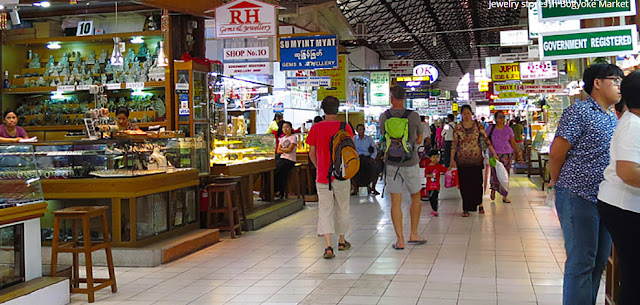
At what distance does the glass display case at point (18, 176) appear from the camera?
5.14 m

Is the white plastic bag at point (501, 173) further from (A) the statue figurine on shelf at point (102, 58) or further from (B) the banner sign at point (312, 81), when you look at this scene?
(A) the statue figurine on shelf at point (102, 58)

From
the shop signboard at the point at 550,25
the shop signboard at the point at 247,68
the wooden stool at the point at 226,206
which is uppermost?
the shop signboard at the point at 550,25

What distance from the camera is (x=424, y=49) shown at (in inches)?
1633

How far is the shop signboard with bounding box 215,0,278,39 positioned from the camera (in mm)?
9281

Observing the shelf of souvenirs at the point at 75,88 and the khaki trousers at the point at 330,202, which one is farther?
the shelf of souvenirs at the point at 75,88

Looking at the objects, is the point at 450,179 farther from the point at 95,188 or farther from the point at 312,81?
the point at 95,188

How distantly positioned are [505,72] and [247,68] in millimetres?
12139

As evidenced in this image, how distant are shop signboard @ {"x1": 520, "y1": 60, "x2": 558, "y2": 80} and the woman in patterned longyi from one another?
29.0ft

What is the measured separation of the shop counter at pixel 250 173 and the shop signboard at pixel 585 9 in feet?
15.8

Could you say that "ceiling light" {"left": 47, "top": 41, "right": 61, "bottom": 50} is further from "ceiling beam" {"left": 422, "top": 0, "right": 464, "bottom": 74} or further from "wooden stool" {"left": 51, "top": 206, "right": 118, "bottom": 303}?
"ceiling beam" {"left": 422, "top": 0, "right": 464, "bottom": 74}

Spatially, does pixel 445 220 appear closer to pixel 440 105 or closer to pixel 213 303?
pixel 213 303

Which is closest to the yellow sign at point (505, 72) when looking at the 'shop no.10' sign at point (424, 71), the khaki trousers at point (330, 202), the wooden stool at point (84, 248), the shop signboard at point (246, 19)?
the 'shop no.10' sign at point (424, 71)

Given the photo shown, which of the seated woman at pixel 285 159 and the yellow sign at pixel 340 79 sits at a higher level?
the yellow sign at pixel 340 79

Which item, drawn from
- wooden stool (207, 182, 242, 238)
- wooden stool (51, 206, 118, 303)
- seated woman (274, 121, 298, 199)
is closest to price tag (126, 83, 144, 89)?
wooden stool (207, 182, 242, 238)
